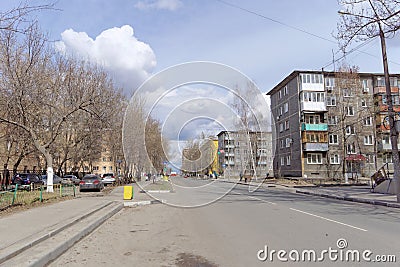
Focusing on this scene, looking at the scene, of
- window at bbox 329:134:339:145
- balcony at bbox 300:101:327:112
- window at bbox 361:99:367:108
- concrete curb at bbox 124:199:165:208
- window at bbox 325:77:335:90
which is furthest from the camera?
window at bbox 325:77:335:90

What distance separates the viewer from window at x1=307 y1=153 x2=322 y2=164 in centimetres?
5069

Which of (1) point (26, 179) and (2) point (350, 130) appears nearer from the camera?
(1) point (26, 179)

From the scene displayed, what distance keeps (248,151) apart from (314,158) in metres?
15.0

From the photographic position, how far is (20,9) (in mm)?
9102

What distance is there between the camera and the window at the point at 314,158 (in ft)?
166

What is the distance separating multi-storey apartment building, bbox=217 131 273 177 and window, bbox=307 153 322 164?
10.3 m

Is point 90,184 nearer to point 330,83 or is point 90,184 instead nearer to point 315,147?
point 315,147

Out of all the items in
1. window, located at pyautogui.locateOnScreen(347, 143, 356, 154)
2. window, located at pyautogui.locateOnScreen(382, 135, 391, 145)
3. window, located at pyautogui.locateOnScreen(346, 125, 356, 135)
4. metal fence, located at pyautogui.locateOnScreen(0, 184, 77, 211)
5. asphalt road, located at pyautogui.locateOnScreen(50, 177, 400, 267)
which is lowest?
asphalt road, located at pyautogui.locateOnScreen(50, 177, 400, 267)

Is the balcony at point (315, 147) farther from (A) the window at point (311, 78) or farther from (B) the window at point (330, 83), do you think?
(A) the window at point (311, 78)

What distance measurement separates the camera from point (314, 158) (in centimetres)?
5100

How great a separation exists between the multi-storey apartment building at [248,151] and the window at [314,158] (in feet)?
33.9

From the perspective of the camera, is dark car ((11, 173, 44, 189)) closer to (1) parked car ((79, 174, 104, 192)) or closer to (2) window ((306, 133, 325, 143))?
(1) parked car ((79, 174, 104, 192))

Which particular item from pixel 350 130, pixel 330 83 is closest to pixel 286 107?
pixel 330 83

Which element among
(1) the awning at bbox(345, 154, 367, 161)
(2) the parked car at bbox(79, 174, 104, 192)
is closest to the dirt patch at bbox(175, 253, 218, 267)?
(2) the parked car at bbox(79, 174, 104, 192)
